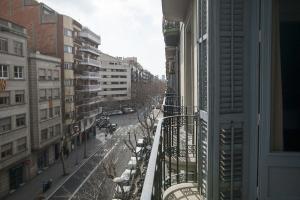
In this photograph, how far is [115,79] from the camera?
3831 inches

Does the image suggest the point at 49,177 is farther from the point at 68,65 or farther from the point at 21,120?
the point at 68,65

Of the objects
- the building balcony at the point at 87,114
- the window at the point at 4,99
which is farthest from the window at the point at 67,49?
the window at the point at 4,99

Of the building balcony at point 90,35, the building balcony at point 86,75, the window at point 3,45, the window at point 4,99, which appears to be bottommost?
the window at point 4,99

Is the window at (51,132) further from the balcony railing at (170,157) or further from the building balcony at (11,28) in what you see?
the balcony railing at (170,157)

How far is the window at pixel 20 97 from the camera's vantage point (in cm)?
3003

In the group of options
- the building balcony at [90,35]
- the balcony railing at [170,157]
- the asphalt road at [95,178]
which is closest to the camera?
the balcony railing at [170,157]

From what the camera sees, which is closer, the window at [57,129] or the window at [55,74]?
the window at [55,74]

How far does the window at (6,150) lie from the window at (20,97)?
147 inches

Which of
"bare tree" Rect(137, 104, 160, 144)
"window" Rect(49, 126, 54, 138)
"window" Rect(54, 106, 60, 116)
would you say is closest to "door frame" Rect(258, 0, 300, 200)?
"bare tree" Rect(137, 104, 160, 144)

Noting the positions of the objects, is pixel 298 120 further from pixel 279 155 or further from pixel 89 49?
pixel 89 49

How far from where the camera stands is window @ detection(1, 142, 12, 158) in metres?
27.6

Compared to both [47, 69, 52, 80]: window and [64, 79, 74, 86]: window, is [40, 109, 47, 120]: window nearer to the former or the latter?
[47, 69, 52, 80]: window

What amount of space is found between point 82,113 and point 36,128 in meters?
15.4

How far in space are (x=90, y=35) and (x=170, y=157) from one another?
173 ft
